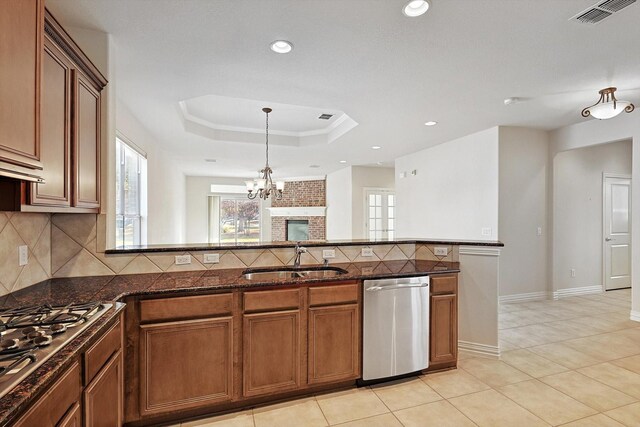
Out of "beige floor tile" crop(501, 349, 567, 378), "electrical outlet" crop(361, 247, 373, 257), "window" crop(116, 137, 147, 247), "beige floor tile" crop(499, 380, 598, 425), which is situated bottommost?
"beige floor tile" crop(501, 349, 567, 378)

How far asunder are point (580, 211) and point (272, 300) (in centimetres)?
575

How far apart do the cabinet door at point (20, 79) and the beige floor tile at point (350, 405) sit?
88.6 inches

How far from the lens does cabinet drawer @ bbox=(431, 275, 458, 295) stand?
2.79 metres

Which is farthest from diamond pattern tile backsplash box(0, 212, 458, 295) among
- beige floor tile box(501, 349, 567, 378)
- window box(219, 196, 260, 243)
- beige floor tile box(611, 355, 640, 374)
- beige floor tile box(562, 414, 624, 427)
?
window box(219, 196, 260, 243)

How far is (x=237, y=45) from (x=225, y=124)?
9.38 ft

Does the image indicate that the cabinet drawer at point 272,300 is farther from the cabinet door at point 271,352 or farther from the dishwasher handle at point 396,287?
the dishwasher handle at point 396,287

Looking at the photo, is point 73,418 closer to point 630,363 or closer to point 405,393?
point 405,393

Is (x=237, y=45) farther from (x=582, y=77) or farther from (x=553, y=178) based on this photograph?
(x=553, y=178)

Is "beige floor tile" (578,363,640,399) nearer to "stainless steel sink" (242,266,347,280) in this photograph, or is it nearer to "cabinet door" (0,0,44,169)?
"stainless steel sink" (242,266,347,280)

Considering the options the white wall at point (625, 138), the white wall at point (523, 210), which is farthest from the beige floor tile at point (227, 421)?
the white wall at point (625, 138)

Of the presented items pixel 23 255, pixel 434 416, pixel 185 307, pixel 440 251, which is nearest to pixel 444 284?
pixel 440 251

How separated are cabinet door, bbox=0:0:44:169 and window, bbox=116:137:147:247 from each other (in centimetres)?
240

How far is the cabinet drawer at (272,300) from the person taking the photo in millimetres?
2258

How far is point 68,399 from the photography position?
1212mm
